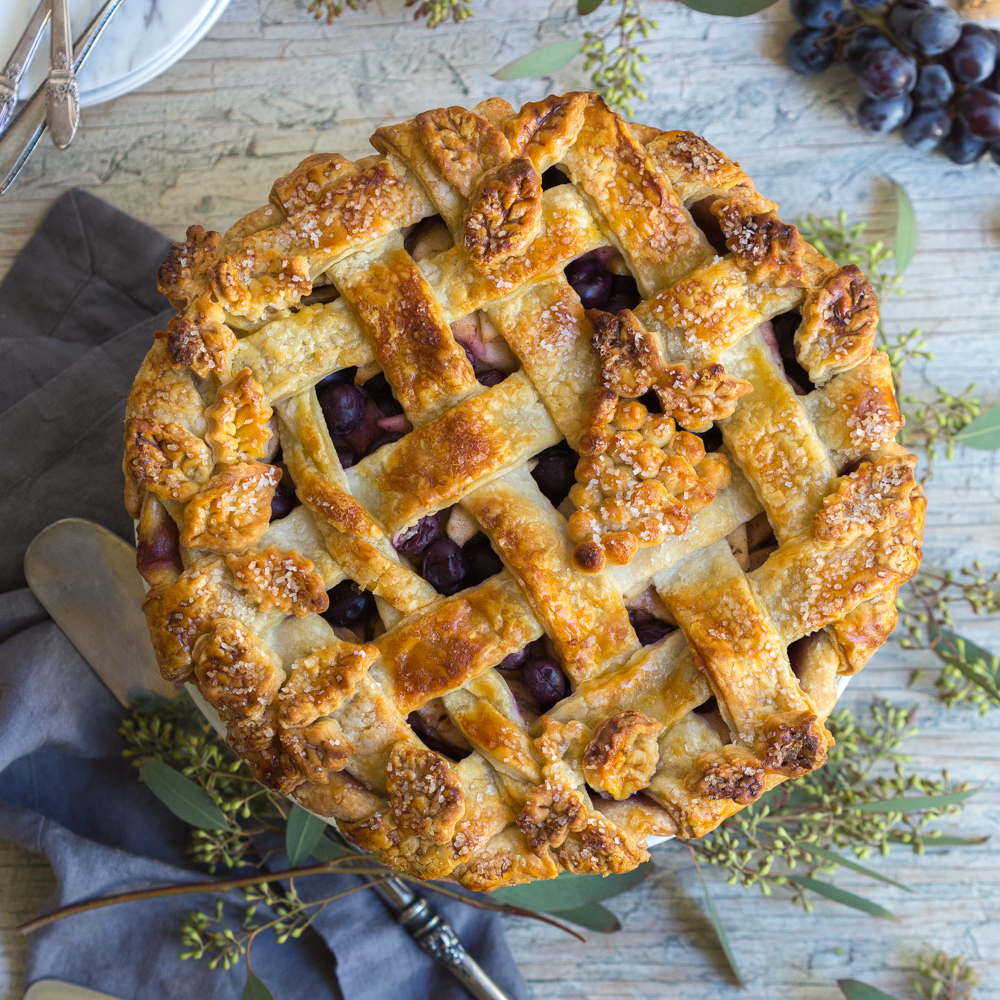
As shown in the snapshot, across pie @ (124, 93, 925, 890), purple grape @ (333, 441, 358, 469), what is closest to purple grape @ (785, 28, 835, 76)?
pie @ (124, 93, 925, 890)

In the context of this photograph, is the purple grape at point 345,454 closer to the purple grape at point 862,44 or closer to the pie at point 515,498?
the pie at point 515,498

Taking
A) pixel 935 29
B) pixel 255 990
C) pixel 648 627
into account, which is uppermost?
pixel 935 29

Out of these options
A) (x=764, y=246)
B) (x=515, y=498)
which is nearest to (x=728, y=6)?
(x=764, y=246)

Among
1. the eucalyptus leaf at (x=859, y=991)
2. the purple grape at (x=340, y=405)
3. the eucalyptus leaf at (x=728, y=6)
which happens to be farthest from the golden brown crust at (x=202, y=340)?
the eucalyptus leaf at (x=859, y=991)

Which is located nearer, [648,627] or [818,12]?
[648,627]

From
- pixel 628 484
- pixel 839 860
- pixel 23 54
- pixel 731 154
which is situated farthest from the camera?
pixel 731 154

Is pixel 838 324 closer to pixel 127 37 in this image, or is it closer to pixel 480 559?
pixel 480 559

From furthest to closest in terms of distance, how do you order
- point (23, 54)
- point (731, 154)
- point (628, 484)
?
point (731, 154)
point (23, 54)
point (628, 484)
